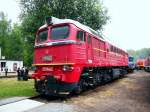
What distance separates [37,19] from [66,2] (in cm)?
383

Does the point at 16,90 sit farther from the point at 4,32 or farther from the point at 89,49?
the point at 4,32

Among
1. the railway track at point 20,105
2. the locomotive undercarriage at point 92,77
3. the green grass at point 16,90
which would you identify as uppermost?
the locomotive undercarriage at point 92,77

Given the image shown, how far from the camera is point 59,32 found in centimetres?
1374

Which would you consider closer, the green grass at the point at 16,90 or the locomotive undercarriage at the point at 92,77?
the green grass at the point at 16,90

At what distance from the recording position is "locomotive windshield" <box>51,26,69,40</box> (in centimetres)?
1349

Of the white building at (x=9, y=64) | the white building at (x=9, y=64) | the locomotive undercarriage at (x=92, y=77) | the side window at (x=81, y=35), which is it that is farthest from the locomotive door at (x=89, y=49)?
the white building at (x=9, y=64)

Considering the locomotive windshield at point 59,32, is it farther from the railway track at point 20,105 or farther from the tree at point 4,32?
the tree at point 4,32

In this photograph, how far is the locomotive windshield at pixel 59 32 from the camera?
1349 cm

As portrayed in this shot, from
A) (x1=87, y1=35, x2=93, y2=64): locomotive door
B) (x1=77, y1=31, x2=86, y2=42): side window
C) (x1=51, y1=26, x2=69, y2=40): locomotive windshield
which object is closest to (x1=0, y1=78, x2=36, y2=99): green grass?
(x1=51, y1=26, x2=69, y2=40): locomotive windshield

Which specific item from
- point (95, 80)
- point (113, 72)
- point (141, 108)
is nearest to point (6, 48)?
point (113, 72)

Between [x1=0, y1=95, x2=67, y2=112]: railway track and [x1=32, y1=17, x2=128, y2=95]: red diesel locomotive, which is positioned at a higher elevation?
[x1=32, y1=17, x2=128, y2=95]: red diesel locomotive

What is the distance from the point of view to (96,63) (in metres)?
16.8

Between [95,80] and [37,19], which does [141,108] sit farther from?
[37,19]

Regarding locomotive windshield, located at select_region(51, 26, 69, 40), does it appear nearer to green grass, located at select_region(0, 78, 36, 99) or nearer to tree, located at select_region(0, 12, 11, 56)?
green grass, located at select_region(0, 78, 36, 99)
